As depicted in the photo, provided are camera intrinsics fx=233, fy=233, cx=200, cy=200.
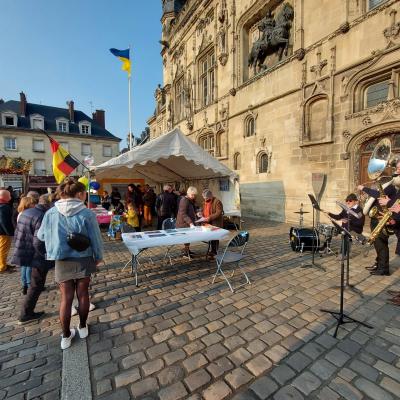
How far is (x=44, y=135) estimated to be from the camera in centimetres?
3067

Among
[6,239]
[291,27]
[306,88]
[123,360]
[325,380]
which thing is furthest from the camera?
[291,27]

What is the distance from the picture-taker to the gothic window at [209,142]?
1539cm

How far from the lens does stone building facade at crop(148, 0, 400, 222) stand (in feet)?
24.1

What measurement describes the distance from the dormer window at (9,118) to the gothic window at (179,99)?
2263 centimetres

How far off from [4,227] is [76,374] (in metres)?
3.75

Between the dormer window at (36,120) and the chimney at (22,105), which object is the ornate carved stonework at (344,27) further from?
the chimney at (22,105)

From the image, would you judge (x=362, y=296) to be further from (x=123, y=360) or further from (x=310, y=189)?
(x=310, y=189)

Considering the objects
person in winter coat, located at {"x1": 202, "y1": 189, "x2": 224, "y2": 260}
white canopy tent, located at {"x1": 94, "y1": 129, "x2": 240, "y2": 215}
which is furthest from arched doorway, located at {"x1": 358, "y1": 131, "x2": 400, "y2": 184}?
person in winter coat, located at {"x1": 202, "y1": 189, "x2": 224, "y2": 260}

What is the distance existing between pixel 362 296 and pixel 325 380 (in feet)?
6.76

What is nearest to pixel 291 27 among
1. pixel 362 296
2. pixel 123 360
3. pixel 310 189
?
pixel 310 189

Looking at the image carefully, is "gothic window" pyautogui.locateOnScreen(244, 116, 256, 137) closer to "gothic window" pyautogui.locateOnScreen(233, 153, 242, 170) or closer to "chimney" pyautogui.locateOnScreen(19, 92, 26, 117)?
"gothic window" pyautogui.locateOnScreen(233, 153, 242, 170)

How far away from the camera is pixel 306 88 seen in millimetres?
9211

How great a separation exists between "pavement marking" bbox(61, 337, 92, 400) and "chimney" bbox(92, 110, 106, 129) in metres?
39.1

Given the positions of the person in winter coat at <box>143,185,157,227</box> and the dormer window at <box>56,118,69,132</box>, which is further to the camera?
the dormer window at <box>56,118,69,132</box>
